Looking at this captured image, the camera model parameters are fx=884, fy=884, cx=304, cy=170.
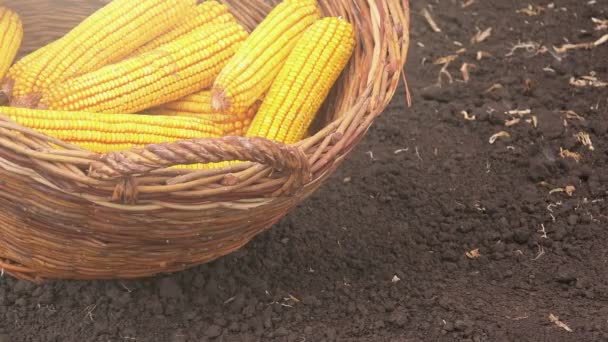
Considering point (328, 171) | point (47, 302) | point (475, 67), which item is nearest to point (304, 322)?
point (328, 171)

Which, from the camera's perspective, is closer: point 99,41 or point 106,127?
point 106,127

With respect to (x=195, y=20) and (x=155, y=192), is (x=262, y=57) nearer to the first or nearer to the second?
(x=195, y=20)

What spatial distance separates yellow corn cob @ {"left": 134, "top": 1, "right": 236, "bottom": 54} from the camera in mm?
3066

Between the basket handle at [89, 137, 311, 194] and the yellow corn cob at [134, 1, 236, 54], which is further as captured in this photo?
the yellow corn cob at [134, 1, 236, 54]

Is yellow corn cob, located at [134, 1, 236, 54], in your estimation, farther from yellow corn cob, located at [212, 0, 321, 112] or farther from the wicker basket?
the wicker basket

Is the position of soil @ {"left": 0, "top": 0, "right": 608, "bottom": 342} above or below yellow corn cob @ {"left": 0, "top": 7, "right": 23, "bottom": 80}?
below

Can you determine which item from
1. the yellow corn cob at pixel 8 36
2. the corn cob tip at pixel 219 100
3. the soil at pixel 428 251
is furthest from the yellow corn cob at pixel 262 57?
the yellow corn cob at pixel 8 36

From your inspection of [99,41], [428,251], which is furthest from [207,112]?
[428,251]

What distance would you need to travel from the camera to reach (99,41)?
2.88 metres

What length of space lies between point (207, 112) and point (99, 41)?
Result: 422 millimetres

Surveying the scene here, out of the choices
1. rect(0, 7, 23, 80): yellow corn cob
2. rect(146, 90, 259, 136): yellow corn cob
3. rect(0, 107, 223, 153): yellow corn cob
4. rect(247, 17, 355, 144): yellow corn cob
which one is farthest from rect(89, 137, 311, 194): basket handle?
rect(0, 7, 23, 80): yellow corn cob

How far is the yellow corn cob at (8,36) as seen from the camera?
284cm

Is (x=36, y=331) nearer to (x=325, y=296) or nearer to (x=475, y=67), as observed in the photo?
(x=325, y=296)

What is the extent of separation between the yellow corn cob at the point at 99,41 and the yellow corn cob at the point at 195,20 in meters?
0.03
